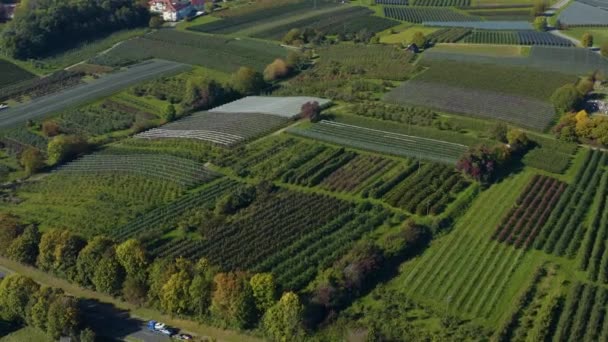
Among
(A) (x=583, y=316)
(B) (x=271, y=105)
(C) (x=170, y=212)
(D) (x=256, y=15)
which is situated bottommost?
(A) (x=583, y=316)

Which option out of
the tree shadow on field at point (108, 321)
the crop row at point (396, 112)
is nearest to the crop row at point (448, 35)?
the crop row at point (396, 112)

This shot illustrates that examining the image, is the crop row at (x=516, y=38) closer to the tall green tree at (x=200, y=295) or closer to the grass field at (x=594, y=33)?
the grass field at (x=594, y=33)

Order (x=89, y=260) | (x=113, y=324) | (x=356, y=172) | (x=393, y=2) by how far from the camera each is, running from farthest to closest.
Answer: (x=393, y=2) < (x=356, y=172) < (x=89, y=260) < (x=113, y=324)

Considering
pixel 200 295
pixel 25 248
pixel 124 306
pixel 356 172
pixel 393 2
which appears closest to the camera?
pixel 200 295

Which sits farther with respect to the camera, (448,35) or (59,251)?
(448,35)

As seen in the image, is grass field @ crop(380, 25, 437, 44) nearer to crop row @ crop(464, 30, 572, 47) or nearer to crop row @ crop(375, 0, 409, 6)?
crop row @ crop(464, 30, 572, 47)

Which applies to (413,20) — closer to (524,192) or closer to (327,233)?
(524,192)

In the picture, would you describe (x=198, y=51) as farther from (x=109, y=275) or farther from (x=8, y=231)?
(x=109, y=275)

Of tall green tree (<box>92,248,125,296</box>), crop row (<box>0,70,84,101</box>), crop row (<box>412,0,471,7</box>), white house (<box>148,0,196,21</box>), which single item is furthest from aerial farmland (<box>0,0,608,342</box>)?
crop row (<box>412,0,471,7</box>)

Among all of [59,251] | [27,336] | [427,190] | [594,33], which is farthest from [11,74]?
[594,33]
